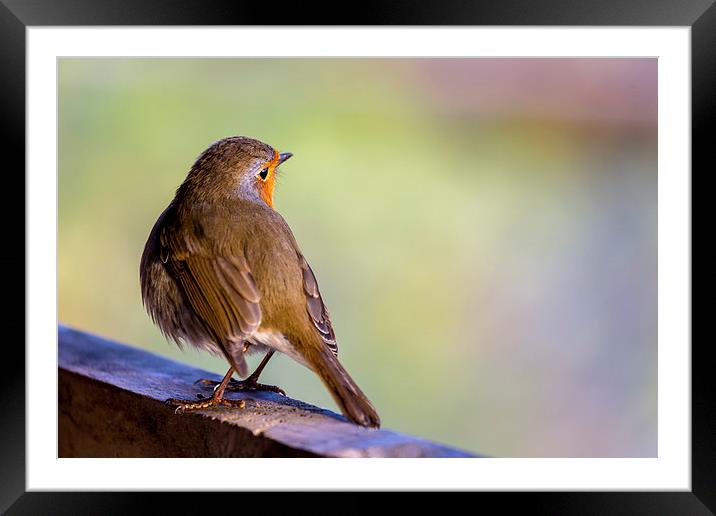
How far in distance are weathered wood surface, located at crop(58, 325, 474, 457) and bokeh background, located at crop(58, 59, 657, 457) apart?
1.33 m

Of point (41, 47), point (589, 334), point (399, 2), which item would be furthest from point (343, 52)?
point (589, 334)

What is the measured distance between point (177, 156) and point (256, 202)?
217 centimetres

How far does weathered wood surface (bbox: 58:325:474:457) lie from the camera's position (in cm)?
278

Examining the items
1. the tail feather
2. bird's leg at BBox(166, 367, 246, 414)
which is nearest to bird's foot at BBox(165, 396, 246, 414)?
bird's leg at BBox(166, 367, 246, 414)

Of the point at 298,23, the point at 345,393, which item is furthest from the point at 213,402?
the point at 298,23

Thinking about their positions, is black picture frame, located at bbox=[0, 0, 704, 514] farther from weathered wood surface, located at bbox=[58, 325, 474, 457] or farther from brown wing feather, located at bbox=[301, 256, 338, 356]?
brown wing feather, located at bbox=[301, 256, 338, 356]

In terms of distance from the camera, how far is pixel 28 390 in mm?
3182

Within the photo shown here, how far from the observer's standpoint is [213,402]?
3.12m

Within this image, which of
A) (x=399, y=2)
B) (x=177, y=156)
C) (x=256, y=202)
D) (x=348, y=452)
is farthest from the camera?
(x=177, y=156)

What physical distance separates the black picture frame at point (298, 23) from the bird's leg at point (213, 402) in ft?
0.90

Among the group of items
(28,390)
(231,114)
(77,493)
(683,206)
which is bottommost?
(77,493)

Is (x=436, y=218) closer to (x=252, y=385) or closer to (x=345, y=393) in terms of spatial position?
(x=252, y=385)

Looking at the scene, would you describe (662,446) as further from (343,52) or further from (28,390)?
(28,390)

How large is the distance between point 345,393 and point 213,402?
473 mm
